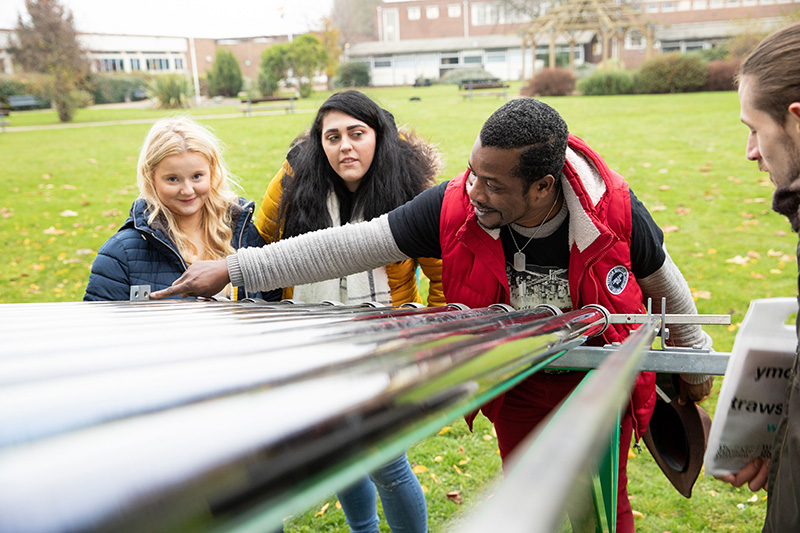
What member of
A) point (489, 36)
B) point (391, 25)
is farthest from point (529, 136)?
point (391, 25)

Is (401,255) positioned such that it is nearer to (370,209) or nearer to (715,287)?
(370,209)

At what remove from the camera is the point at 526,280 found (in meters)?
2.33

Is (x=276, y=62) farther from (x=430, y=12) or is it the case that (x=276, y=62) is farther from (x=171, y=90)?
(x=430, y=12)

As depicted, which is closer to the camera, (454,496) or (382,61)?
(454,496)

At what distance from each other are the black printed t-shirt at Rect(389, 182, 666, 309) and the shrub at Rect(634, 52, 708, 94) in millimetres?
27193

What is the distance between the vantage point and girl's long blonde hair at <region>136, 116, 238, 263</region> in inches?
118

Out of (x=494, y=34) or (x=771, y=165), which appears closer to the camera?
(x=771, y=165)

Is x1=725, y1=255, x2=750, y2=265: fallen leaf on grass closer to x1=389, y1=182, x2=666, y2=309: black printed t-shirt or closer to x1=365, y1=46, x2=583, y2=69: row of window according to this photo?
x1=389, y1=182, x2=666, y2=309: black printed t-shirt

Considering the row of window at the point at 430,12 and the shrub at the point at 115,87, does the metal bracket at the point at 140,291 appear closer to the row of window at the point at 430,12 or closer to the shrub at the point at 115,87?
the shrub at the point at 115,87

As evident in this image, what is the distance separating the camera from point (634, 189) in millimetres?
9906

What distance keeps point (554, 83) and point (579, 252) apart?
92.3 feet

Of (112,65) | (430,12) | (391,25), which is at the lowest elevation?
(112,65)

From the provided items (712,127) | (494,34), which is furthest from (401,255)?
(494,34)

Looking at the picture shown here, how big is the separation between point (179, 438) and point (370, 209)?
2785mm
